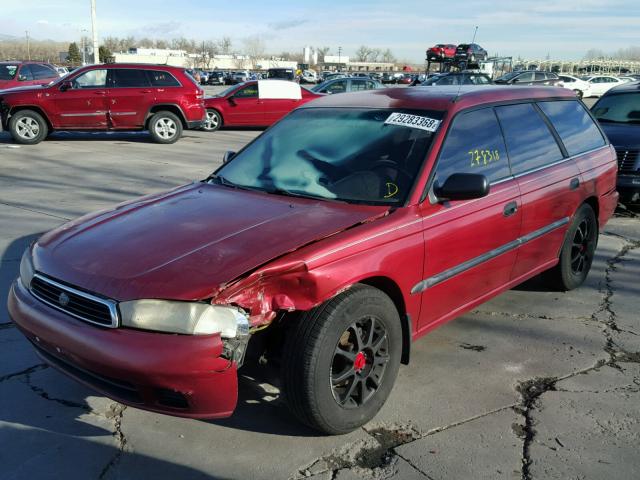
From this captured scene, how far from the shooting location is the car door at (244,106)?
1681 centimetres

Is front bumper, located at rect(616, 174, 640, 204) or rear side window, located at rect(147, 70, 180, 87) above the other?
rear side window, located at rect(147, 70, 180, 87)

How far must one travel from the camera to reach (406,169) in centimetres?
349

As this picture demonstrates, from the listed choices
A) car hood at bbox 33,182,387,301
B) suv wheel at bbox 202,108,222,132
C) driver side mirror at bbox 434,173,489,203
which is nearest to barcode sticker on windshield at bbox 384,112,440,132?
driver side mirror at bbox 434,173,489,203

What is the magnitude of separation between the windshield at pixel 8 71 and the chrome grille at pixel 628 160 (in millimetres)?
18420

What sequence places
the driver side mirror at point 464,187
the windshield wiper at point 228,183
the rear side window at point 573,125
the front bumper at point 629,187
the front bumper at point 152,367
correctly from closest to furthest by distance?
the front bumper at point 152,367 → the driver side mirror at point 464,187 → the windshield wiper at point 228,183 → the rear side window at point 573,125 → the front bumper at point 629,187

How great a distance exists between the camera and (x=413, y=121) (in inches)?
146

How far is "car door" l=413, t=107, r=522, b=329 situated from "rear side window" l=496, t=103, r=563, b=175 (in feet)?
0.40

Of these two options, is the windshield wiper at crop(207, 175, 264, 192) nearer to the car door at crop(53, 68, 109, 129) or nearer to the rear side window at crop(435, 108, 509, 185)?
the rear side window at crop(435, 108, 509, 185)

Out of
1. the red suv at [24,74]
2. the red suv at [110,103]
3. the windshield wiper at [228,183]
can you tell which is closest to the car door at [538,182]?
the windshield wiper at [228,183]

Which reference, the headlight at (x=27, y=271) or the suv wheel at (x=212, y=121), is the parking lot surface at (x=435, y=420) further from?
the suv wheel at (x=212, y=121)

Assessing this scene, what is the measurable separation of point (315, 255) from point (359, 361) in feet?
2.07

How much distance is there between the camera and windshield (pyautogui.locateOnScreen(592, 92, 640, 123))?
867 cm

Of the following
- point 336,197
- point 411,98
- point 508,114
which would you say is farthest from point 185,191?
point 508,114

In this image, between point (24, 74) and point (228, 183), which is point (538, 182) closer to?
point (228, 183)
